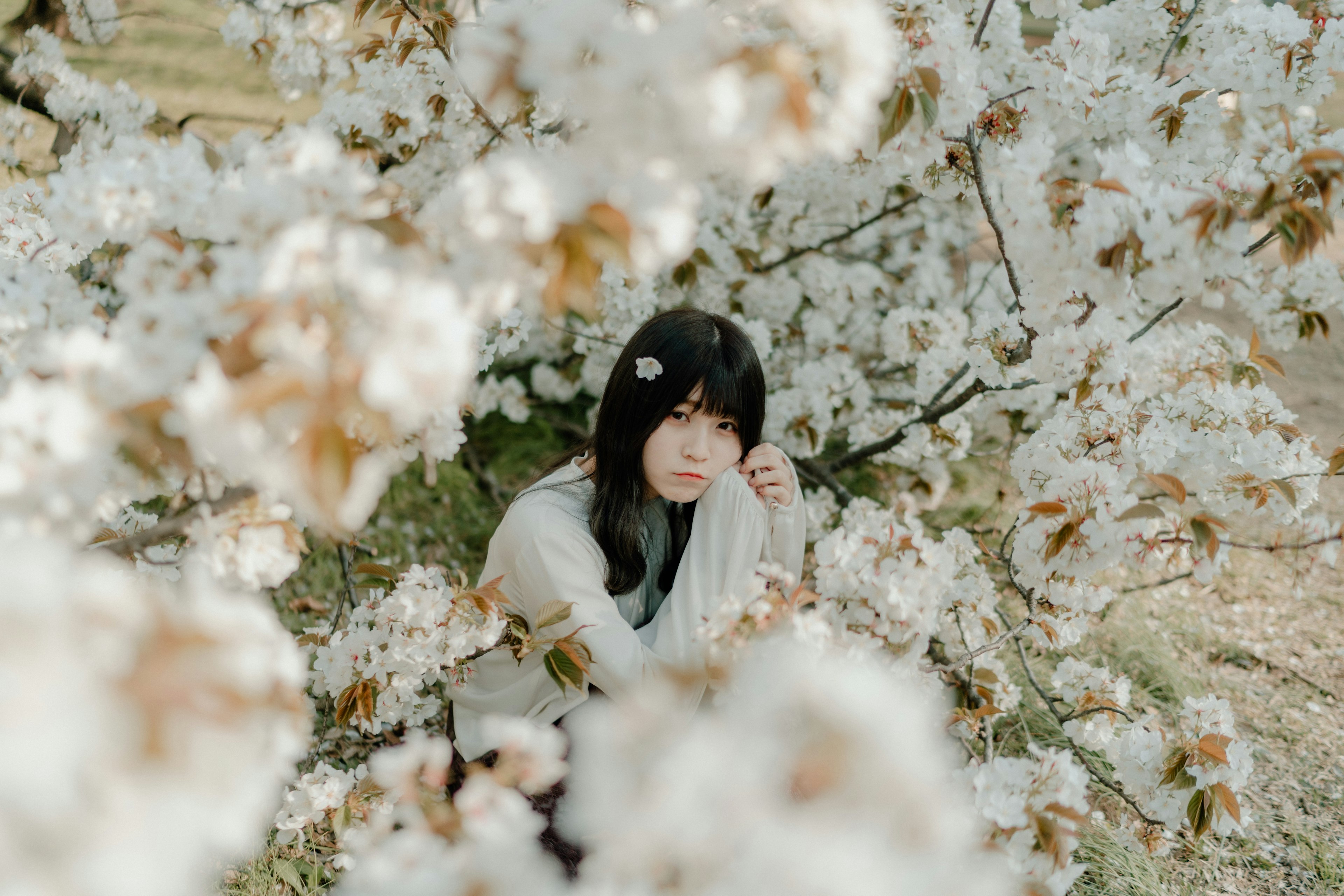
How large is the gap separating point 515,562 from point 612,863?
126cm

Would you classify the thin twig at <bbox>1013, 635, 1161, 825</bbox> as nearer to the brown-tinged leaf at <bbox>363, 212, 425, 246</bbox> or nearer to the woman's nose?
the woman's nose

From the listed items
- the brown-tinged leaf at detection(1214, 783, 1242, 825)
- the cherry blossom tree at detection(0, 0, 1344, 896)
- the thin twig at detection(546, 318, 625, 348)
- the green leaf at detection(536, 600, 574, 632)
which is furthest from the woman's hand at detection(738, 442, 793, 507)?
the brown-tinged leaf at detection(1214, 783, 1242, 825)

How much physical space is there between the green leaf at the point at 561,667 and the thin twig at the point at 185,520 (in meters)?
0.78

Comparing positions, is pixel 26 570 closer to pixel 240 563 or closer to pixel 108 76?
pixel 240 563

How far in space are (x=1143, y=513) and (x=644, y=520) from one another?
44.9 inches

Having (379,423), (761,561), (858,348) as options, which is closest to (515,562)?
(761,561)

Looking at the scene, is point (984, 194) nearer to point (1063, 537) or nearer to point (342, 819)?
point (1063, 537)

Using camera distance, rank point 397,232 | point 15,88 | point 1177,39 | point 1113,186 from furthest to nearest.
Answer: point 15,88
point 1177,39
point 1113,186
point 397,232

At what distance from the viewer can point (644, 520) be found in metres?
2.16

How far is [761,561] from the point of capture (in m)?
2.18

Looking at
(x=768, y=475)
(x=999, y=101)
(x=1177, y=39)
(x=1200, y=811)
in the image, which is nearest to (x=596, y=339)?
(x=768, y=475)

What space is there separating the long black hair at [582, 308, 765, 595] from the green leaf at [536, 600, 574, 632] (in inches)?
13.4

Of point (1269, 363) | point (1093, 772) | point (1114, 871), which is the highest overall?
point (1269, 363)

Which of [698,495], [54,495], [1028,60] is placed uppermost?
[1028,60]
